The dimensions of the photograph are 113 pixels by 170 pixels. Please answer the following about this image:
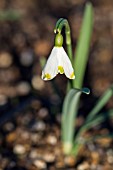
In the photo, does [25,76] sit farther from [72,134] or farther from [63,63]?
[63,63]

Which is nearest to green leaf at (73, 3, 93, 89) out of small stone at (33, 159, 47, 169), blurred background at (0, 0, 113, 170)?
blurred background at (0, 0, 113, 170)

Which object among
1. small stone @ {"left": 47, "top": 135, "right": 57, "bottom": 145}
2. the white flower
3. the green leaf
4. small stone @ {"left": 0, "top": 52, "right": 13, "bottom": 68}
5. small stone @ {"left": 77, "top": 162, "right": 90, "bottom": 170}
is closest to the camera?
the white flower

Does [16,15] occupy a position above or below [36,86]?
above

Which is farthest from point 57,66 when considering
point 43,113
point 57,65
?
point 43,113

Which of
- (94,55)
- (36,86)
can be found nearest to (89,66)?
(94,55)

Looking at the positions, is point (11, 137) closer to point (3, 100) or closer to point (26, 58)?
point (3, 100)

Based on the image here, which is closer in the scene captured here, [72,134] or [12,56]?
[72,134]

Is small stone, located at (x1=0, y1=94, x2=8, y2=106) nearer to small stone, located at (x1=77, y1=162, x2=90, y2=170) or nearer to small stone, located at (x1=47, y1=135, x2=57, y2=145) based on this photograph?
small stone, located at (x1=47, y1=135, x2=57, y2=145)
